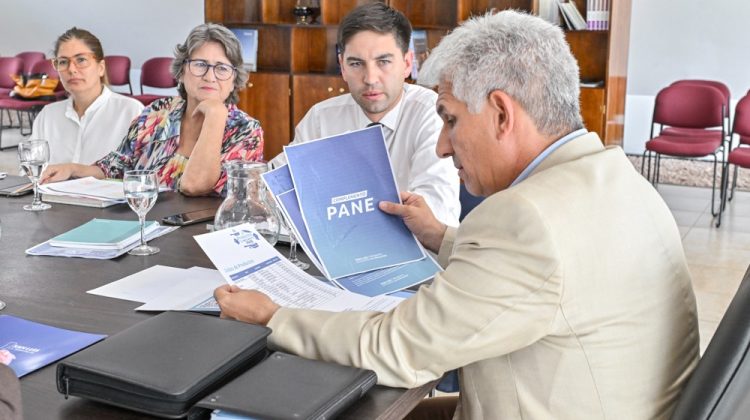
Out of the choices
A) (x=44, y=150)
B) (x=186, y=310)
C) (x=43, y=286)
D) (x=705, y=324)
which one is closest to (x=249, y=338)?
(x=186, y=310)

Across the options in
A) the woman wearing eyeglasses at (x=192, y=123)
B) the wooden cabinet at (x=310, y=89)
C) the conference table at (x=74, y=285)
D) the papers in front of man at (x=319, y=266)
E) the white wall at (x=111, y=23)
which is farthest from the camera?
the white wall at (x=111, y=23)

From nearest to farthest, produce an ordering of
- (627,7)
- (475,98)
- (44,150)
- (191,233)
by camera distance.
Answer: (475,98) → (191,233) → (44,150) → (627,7)

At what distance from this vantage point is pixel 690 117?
21.3 ft

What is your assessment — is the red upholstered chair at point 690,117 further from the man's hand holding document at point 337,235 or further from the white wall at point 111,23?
the white wall at point 111,23

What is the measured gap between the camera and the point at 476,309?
1205 millimetres

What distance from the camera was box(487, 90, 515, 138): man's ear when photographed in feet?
4.42

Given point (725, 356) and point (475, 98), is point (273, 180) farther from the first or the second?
point (725, 356)

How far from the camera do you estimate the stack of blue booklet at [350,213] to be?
177 centimetres

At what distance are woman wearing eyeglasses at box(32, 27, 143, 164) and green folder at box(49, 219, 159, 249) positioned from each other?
57.4 inches

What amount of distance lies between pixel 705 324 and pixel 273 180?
2775 millimetres

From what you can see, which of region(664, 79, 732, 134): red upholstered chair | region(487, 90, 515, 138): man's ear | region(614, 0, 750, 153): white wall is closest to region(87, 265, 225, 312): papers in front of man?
region(487, 90, 515, 138): man's ear

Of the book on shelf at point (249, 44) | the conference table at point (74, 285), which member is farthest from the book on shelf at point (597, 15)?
the conference table at point (74, 285)

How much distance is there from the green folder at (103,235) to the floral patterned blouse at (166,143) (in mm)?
691

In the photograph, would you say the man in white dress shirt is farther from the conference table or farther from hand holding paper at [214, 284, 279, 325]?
hand holding paper at [214, 284, 279, 325]
